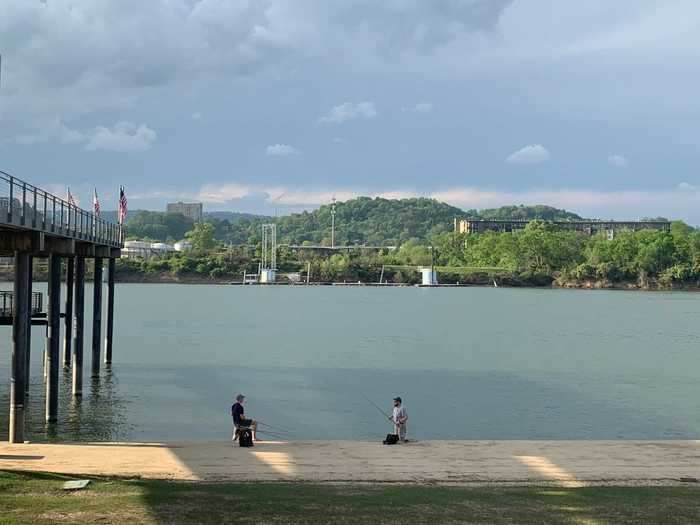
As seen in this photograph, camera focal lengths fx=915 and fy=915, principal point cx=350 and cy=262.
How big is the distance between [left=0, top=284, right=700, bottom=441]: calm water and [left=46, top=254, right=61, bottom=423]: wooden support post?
1090mm

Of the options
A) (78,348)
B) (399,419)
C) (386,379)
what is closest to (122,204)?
(78,348)

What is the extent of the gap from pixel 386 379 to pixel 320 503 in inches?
1449

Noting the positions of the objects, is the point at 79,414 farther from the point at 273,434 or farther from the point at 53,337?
the point at 273,434

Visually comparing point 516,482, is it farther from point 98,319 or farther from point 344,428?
point 98,319

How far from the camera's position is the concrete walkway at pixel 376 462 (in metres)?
22.3

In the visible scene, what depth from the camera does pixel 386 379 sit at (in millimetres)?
54781

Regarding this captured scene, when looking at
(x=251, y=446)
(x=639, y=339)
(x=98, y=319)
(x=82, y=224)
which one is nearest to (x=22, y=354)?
(x=251, y=446)

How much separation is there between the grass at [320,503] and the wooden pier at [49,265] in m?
8.08

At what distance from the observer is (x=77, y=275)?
45406 mm

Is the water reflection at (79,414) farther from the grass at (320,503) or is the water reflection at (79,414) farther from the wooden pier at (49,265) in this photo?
the grass at (320,503)

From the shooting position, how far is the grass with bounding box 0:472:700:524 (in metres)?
16.7

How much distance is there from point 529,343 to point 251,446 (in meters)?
59.6

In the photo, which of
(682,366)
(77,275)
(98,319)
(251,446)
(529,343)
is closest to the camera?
(251,446)

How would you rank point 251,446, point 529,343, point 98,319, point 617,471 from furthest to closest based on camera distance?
point 529,343 < point 98,319 < point 251,446 < point 617,471
